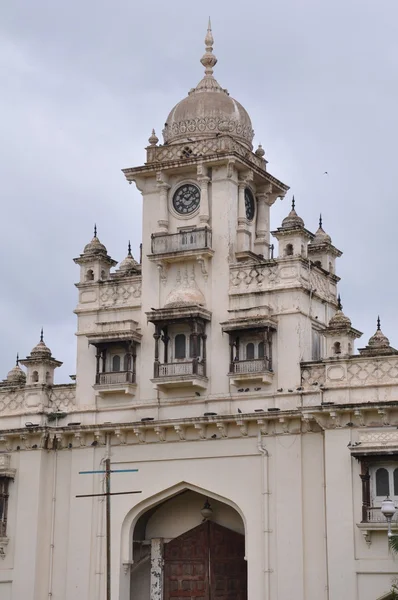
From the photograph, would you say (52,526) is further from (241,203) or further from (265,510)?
(241,203)

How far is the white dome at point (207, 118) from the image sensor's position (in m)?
33.0

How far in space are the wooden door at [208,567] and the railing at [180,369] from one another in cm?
413

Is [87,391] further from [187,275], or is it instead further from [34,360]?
[187,275]

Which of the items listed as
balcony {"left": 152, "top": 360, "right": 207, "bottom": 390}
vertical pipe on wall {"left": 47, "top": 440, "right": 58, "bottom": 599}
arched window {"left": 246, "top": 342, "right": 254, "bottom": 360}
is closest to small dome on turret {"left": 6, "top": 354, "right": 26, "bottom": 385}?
vertical pipe on wall {"left": 47, "top": 440, "right": 58, "bottom": 599}

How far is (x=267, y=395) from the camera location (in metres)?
29.6

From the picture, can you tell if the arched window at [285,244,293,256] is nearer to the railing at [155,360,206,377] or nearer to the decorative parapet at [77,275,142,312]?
the railing at [155,360,206,377]

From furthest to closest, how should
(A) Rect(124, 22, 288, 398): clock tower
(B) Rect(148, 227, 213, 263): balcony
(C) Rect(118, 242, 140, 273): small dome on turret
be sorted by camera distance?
(C) Rect(118, 242, 140, 273): small dome on turret
(B) Rect(148, 227, 213, 263): balcony
(A) Rect(124, 22, 288, 398): clock tower

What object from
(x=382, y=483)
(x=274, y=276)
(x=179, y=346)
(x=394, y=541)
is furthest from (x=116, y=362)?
(x=394, y=541)

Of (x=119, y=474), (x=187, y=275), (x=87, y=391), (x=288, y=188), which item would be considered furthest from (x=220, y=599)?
(x=288, y=188)

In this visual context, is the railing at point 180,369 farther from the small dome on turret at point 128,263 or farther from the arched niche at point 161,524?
the small dome on turret at point 128,263

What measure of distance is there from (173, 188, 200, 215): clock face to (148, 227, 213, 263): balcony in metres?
0.88

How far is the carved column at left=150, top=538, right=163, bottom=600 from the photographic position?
31.1 meters

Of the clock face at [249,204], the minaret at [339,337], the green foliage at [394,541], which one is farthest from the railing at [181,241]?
the green foliage at [394,541]

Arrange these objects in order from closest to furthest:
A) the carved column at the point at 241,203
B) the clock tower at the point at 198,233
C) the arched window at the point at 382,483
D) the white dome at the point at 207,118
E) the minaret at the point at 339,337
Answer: the arched window at the point at 382,483 → the minaret at the point at 339,337 → the clock tower at the point at 198,233 → the carved column at the point at 241,203 → the white dome at the point at 207,118
